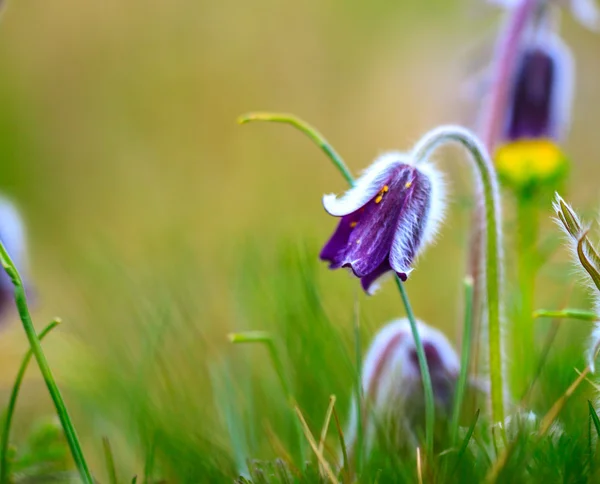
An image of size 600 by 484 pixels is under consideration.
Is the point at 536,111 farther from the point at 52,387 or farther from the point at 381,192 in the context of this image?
the point at 52,387

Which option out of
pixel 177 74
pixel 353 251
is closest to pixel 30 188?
pixel 177 74

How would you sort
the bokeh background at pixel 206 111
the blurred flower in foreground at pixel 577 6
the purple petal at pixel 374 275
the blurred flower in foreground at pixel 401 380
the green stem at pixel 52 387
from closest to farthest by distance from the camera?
1. the green stem at pixel 52 387
2. the purple petal at pixel 374 275
3. the blurred flower in foreground at pixel 401 380
4. the blurred flower in foreground at pixel 577 6
5. the bokeh background at pixel 206 111

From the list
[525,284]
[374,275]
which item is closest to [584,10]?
[525,284]

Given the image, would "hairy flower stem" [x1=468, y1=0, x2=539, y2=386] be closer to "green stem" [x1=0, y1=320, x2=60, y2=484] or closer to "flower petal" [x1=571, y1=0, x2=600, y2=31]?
"flower petal" [x1=571, y1=0, x2=600, y2=31]

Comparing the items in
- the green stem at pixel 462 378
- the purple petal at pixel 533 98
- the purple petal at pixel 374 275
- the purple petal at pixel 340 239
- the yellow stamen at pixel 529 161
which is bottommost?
the green stem at pixel 462 378

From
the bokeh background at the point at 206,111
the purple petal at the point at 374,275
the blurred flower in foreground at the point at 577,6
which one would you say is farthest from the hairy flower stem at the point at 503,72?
the bokeh background at the point at 206,111

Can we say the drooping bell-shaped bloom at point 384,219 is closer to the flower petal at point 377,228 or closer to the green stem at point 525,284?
the flower petal at point 377,228

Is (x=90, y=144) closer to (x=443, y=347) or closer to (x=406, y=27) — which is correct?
(x=406, y=27)
